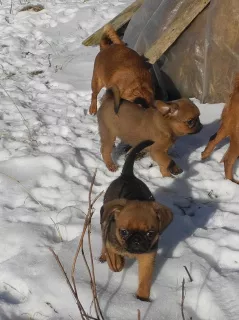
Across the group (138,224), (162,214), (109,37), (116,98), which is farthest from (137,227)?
(109,37)

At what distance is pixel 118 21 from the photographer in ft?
23.6

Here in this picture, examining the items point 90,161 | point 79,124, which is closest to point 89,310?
point 90,161

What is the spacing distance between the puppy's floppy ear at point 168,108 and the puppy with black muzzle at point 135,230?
124 centimetres

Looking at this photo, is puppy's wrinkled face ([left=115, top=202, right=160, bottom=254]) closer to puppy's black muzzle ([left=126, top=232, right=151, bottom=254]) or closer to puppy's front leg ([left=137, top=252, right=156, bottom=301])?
puppy's black muzzle ([left=126, top=232, right=151, bottom=254])

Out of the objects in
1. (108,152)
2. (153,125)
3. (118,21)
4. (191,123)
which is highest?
(191,123)

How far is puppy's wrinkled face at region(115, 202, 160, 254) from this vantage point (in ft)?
9.30

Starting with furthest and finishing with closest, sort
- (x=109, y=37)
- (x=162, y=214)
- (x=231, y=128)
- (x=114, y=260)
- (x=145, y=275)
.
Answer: (x=109, y=37), (x=231, y=128), (x=114, y=260), (x=145, y=275), (x=162, y=214)

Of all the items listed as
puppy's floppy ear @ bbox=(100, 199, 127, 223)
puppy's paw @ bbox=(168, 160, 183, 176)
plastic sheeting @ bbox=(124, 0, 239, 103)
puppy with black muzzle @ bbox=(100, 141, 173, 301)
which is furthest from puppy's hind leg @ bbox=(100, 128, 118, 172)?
puppy's floppy ear @ bbox=(100, 199, 127, 223)

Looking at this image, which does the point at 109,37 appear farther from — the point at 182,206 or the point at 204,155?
the point at 182,206

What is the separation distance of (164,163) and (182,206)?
49 centimetres

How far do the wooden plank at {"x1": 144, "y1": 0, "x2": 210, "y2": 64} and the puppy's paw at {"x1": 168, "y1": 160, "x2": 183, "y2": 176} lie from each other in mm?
1589

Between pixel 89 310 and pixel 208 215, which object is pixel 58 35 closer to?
pixel 208 215

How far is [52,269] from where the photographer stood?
3.31 metres

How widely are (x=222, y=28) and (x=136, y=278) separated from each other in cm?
306
